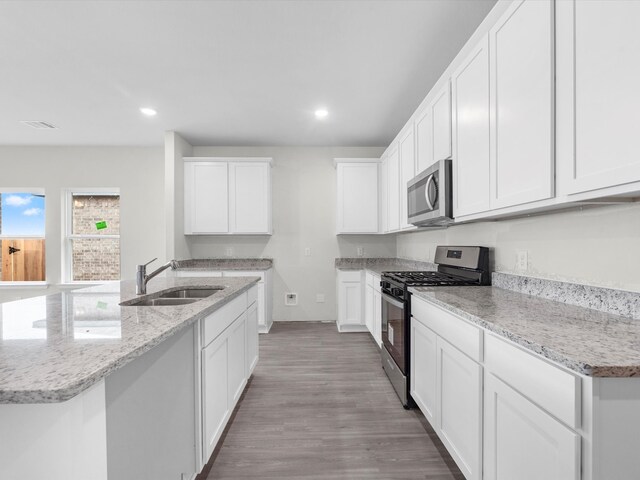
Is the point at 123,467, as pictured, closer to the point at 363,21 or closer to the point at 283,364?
the point at 283,364

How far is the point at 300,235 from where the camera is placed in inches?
194

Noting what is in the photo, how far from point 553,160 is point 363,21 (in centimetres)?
160

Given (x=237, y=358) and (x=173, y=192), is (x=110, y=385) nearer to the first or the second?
(x=237, y=358)

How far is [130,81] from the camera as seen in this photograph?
2951mm

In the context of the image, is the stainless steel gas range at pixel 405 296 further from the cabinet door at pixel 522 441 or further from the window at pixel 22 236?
the window at pixel 22 236

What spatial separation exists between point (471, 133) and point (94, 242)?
18.0ft

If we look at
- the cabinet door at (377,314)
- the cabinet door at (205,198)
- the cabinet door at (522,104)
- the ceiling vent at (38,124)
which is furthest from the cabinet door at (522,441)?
the ceiling vent at (38,124)

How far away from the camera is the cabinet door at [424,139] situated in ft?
8.37

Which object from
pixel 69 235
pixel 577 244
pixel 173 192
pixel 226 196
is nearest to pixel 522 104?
pixel 577 244

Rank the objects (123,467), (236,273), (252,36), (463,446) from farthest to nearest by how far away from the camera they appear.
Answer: (236,273)
(252,36)
(463,446)
(123,467)

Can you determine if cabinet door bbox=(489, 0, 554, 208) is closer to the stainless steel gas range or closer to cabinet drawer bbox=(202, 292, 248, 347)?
the stainless steel gas range

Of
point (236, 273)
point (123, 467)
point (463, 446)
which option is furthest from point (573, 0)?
point (236, 273)

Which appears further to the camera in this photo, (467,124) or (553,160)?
(467,124)

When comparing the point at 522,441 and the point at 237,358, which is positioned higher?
the point at 522,441
